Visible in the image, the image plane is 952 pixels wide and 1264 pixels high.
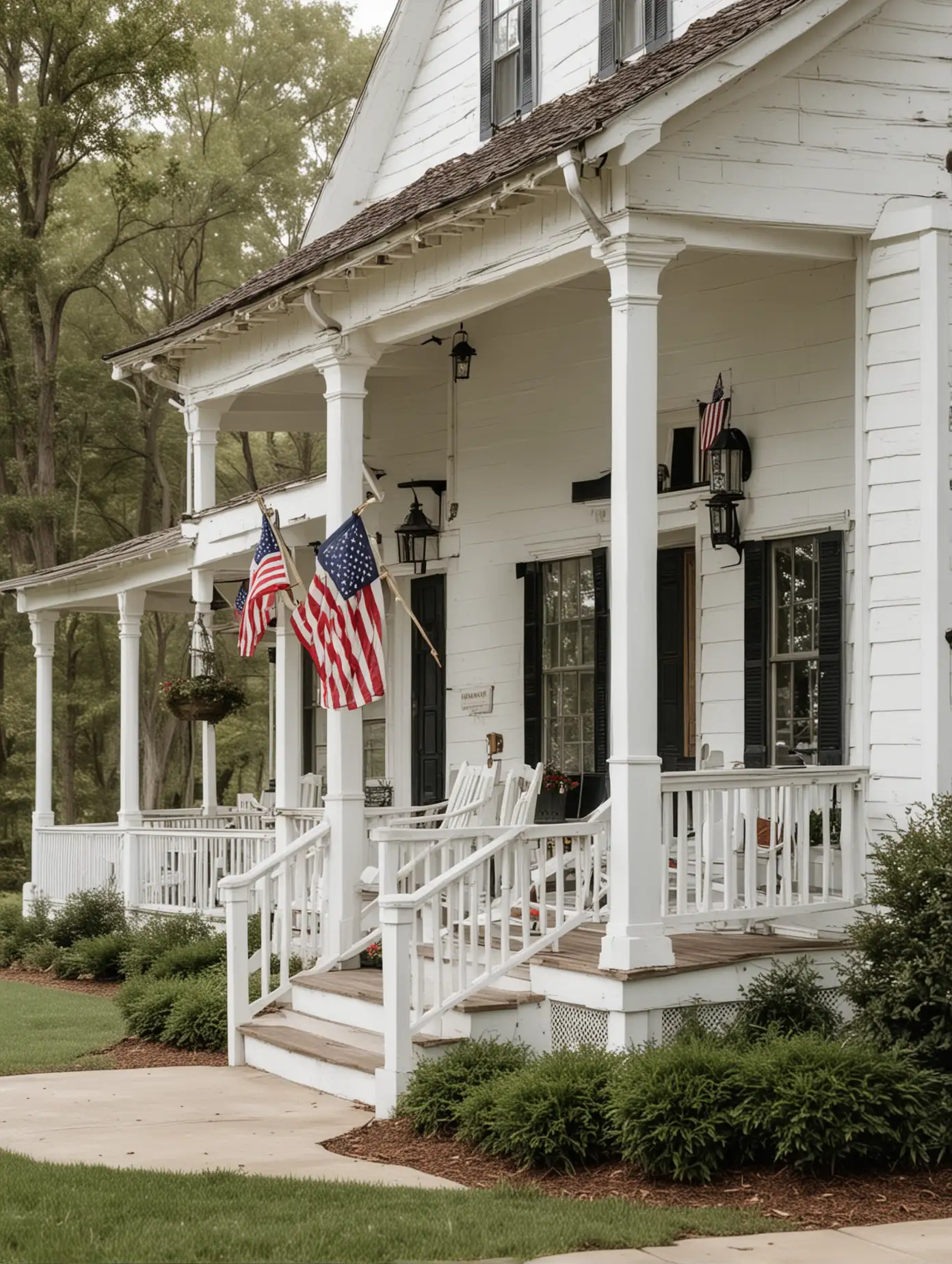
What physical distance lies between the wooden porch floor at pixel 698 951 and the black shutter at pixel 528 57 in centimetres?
726

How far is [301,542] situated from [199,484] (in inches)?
92.1

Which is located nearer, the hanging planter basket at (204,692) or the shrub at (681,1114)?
the shrub at (681,1114)

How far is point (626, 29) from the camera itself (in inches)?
498

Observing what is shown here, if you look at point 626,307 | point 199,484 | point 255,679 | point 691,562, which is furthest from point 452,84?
point 255,679

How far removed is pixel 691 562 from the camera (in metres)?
12.2

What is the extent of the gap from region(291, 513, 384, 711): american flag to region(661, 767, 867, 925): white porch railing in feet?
9.35

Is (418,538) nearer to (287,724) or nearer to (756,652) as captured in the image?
(287,724)

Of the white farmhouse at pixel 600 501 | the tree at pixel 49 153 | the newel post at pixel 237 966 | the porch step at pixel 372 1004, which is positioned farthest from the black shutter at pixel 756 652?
the tree at pixel 49 153

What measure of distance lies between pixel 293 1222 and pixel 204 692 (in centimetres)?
952

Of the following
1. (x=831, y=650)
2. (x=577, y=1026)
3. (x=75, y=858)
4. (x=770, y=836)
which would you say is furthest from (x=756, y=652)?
(x=75, y=858)

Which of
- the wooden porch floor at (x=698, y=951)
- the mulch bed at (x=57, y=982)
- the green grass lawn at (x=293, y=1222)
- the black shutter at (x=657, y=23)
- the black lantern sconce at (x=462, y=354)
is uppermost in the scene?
the black shutter at (x=657, y=23)

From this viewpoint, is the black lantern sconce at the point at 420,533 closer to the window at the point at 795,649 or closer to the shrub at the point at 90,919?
the window at the point at 795,649

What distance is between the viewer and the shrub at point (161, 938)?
1418cm

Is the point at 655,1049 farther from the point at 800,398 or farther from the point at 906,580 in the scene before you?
the point at 800,398
